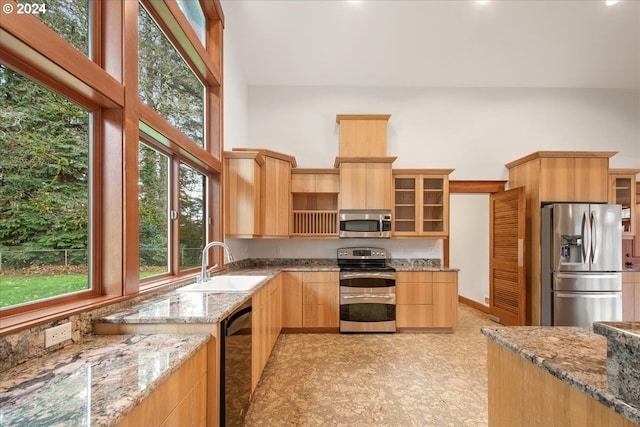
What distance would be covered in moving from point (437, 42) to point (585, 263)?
345cm

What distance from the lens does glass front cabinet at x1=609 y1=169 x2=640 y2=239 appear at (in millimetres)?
3924

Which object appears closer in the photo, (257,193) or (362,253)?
(257,193)

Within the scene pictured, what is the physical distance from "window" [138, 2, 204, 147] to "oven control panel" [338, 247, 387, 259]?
2.46 metres

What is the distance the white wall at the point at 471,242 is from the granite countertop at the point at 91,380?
514cm

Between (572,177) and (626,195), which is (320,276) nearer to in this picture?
(572,177)

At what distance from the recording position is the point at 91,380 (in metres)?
0.90

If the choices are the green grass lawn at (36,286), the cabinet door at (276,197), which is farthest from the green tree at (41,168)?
the cabinet door at (276,197)

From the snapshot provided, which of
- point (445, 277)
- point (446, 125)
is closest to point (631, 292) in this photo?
point (445, 277)

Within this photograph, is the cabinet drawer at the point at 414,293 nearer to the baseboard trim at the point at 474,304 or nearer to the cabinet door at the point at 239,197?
the baseboard trim at the point at 474,304

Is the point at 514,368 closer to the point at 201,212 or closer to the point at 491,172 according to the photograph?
the point at 201,212

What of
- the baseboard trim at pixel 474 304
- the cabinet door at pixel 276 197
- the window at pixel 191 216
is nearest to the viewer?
the window at pixel 191 216

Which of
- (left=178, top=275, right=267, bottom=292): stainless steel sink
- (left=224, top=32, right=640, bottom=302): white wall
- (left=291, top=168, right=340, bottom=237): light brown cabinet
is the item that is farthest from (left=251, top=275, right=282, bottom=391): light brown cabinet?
(left=224, top=32, right=640, bottom=302): white wall

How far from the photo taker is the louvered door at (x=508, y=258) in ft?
12.3

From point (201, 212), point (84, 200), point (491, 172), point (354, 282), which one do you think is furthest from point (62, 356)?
point (491, 172)
